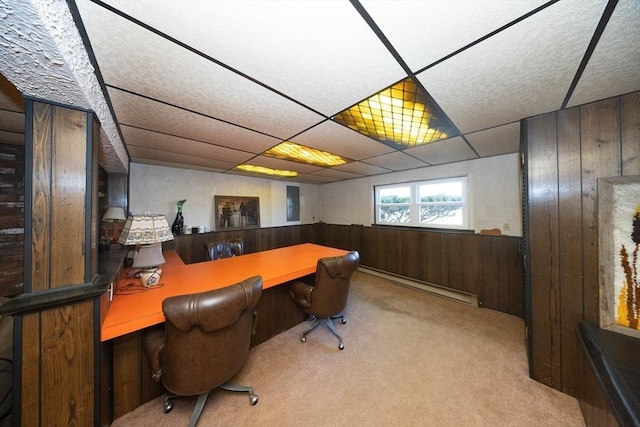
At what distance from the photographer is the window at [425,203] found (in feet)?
11.4

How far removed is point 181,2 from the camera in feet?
2.52

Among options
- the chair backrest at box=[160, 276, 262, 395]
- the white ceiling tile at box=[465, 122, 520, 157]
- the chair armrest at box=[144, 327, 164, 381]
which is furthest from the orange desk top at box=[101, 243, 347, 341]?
the white ceiling tile at box=[465, 122, 520, 157]

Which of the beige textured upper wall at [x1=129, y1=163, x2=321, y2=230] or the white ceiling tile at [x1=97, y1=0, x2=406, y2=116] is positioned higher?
the white ceiling tile at [x1=97, y1=0, x2=406, y2=116]

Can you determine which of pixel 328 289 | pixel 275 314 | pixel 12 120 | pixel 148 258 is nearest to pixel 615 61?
pixel 328 289

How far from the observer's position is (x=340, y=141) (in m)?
2.37

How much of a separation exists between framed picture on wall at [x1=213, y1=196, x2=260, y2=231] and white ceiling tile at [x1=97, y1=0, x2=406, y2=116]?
11.7 ft

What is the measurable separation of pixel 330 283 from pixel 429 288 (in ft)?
8.01

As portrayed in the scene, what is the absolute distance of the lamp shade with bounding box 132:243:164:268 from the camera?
165 cm

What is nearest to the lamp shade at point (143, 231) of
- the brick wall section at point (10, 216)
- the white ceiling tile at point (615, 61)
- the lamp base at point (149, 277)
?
the lamp base at point (149, 277)

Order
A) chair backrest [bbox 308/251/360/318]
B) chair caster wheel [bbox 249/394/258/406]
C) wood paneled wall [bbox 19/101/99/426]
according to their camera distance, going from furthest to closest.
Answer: chair backrest [bbox 308/251/360/318] < chair caster wheel [bbox 249/394/258/406] < wood paneled wall [bbox 19/101/99/426]

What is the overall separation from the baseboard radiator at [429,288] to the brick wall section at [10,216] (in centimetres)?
501

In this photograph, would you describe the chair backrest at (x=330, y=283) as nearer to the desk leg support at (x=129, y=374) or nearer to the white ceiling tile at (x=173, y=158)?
the desk leg support at (x=129, y=374)

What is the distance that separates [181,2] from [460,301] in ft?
13.9

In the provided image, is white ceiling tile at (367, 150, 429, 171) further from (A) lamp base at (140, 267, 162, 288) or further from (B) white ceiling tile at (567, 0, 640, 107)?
(A) lamp base at (140, 267, 162, 288)
